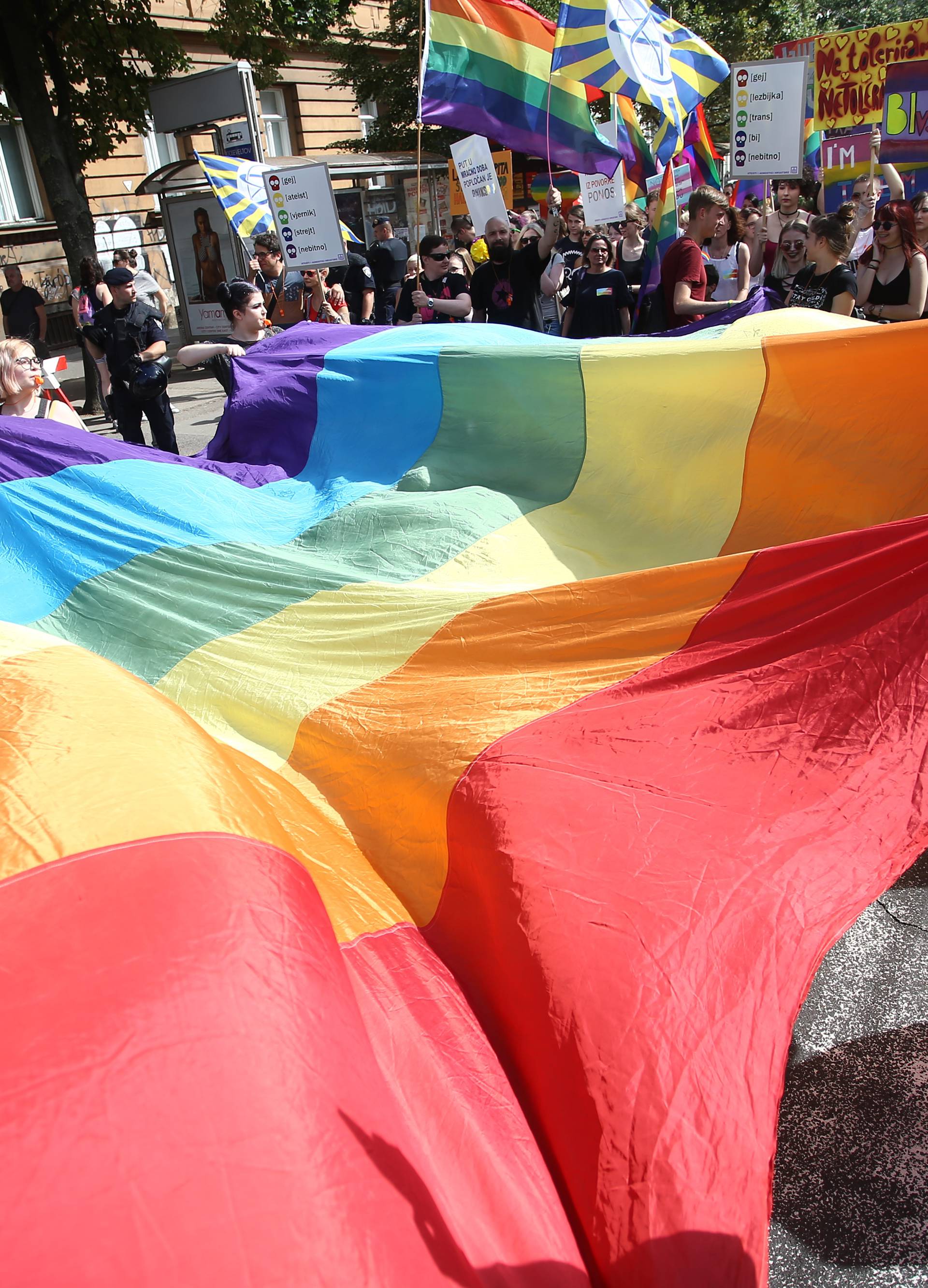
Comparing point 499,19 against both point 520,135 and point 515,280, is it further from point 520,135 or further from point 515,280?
point 515,280

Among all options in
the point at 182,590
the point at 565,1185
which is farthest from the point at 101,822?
the point at 182,590

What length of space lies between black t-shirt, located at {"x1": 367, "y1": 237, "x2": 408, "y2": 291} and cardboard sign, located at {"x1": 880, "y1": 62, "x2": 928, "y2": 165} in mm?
4790

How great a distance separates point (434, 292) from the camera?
7.04m

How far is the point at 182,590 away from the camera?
321 centimetres

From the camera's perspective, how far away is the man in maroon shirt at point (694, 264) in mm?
5598

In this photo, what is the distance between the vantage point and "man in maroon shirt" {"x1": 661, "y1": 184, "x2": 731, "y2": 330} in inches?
220

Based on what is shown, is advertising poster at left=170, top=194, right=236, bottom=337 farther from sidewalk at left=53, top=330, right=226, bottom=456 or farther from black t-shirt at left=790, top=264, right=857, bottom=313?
black t-shirt at left=790, top=264, right=857, bottom=313

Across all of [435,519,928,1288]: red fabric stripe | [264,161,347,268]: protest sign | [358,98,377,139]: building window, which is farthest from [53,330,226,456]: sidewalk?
[358,98,377,139]: building window

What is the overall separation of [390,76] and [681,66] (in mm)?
17347

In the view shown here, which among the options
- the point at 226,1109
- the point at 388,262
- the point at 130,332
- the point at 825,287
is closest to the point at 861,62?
the point at 388,262

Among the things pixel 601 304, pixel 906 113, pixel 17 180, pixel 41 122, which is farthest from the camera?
pixel 17 180

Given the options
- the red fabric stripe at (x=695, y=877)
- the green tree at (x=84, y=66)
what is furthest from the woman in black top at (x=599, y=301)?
the green tree at (x=84, y=66)

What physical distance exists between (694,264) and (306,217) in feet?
12.7

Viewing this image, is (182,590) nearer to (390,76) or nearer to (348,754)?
(348,754)
